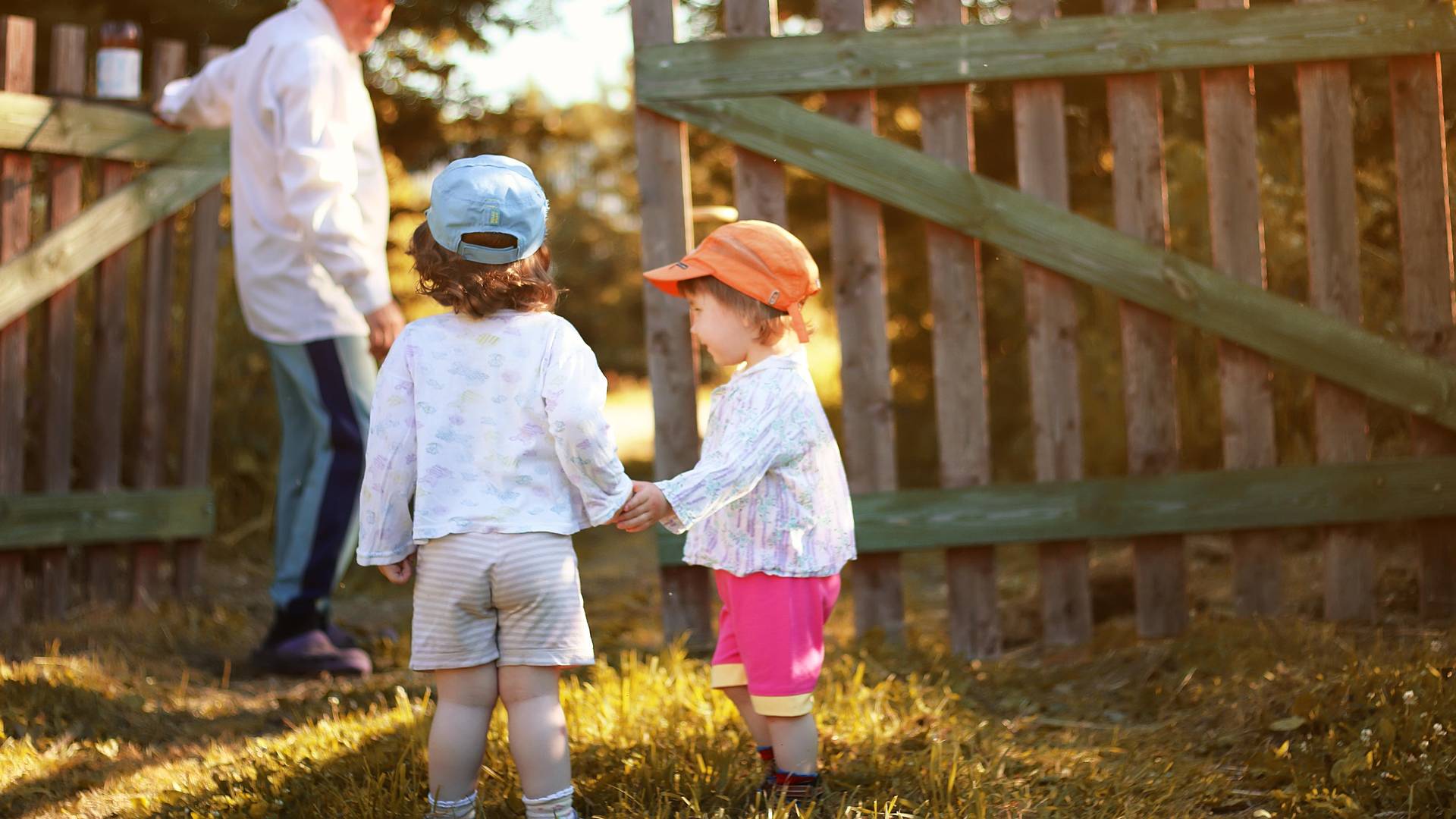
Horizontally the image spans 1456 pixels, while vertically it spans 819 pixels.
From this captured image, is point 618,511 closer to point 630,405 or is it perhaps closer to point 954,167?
point 954,167

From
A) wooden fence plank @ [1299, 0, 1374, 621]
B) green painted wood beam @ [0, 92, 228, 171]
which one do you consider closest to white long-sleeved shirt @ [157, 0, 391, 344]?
green painted wood beam @ [0, 92, 228, 171]

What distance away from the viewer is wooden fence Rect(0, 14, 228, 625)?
4301 mm

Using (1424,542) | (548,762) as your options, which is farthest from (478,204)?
(1424,542)

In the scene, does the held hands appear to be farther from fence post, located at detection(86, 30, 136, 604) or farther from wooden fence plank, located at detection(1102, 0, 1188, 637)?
fence post, located at detection(86, 30, 136, 604)

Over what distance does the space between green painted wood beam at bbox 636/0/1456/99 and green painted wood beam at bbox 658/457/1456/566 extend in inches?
47.5

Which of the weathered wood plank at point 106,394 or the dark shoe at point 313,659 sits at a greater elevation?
the weathered wood plank at point 106,394

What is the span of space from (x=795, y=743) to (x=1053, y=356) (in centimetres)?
182

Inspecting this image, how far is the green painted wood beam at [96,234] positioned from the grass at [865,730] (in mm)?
1124

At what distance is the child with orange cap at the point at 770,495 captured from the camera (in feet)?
8.08

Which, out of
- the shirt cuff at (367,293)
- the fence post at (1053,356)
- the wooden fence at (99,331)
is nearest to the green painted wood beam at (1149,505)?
the fence post at (1053,356)

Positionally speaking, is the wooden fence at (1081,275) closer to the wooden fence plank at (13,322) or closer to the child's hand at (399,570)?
the child's hand at (399,570)

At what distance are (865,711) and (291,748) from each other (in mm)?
1260

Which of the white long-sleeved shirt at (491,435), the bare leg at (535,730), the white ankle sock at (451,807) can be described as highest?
the white long-sleeved shirt at (491,435)

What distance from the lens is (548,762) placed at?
2.29 metres
